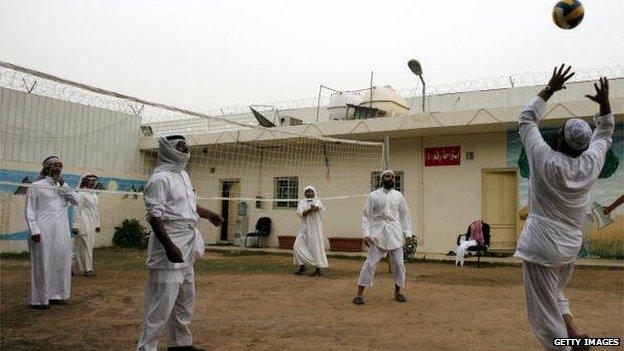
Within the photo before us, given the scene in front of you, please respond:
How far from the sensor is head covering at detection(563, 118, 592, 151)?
2.96m

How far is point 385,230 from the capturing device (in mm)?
6781

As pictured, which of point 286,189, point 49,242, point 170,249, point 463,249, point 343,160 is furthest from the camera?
point 286,189

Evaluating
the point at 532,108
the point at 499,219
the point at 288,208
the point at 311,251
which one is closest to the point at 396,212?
the point at 311,251

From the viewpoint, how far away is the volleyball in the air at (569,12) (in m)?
4.18

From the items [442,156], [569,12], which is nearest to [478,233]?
[442,156]

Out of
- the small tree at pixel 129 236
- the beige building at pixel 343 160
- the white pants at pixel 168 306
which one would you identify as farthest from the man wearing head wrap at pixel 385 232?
the small tree at pixel 129 236

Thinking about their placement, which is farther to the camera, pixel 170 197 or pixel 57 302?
pixel 57 302

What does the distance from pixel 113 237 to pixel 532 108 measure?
15271 mm

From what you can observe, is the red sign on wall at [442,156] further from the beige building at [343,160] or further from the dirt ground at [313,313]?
the dirt ground at [313,313]

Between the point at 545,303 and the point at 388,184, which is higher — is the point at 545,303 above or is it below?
below

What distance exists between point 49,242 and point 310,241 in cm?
477

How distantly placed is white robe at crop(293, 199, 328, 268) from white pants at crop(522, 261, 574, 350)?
6.73 m

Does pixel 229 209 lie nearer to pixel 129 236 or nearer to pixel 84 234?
pixel 129 236

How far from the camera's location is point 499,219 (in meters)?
13.4
